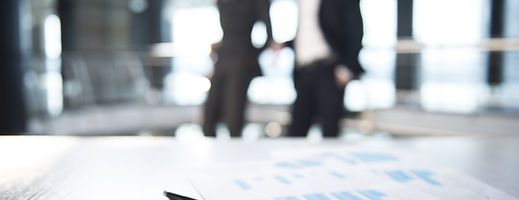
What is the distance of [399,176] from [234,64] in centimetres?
195

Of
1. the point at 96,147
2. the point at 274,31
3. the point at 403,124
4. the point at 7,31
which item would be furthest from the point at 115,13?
the point at 96,147

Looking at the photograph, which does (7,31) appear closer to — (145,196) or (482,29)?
(145,196)

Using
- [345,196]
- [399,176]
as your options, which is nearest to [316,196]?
[345,196]

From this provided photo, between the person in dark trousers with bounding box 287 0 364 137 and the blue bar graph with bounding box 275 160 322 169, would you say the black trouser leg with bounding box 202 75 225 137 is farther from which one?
the blue bar graph with bounding box 275 160 322 169

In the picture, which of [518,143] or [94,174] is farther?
[518,143]

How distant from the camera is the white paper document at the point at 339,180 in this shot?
0.49m

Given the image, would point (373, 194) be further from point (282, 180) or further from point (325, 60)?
point (325, 60)

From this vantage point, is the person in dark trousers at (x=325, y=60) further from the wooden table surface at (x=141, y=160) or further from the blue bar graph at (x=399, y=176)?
the blue bar graph at (x=399, y=176)

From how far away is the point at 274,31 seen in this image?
99.9 inches

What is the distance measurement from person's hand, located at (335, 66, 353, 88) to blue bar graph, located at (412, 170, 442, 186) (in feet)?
4.97

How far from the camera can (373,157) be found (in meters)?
0.70

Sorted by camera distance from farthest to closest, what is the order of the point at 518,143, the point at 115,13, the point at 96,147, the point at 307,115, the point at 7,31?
the point at 115,13 → the point at 7,31 → the point at 307,115 → the point at 518,143 → the point at 96,147

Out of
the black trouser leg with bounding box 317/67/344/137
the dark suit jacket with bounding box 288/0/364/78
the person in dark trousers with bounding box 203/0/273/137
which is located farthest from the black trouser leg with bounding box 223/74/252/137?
the dark suit jacket with bounding box 288/0/364/78

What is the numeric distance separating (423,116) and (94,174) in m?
4.70
